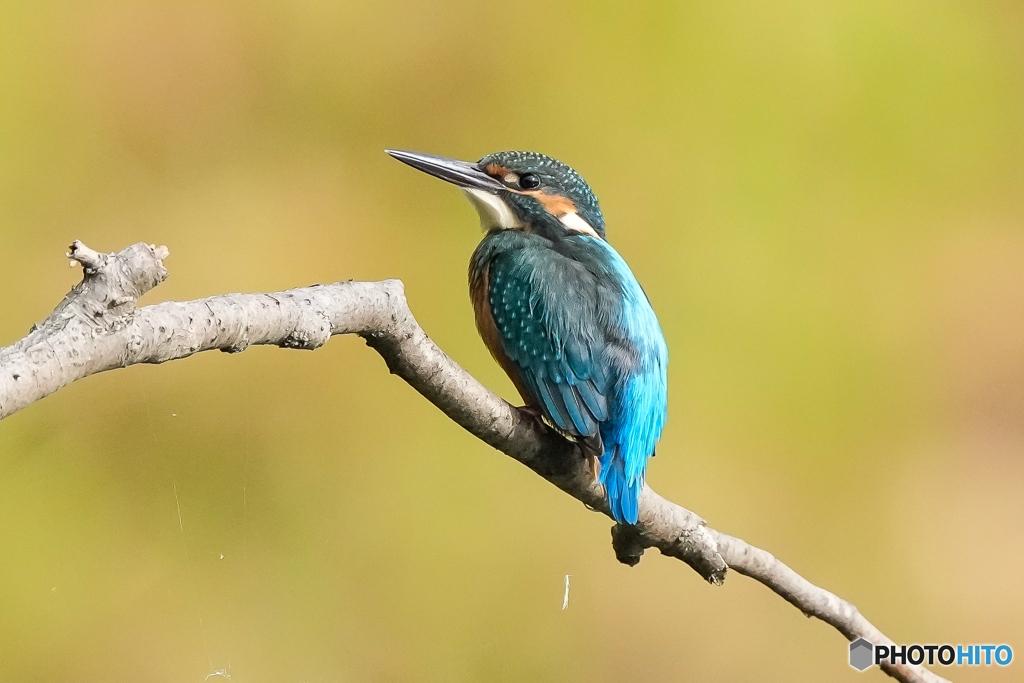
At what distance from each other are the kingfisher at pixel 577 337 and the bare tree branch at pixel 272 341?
0.04m

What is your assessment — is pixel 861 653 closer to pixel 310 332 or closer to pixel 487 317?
pixel 487 317

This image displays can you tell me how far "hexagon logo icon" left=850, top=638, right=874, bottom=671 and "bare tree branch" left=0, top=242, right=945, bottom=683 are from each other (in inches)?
11.4

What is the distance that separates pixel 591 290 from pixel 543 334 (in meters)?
0.08

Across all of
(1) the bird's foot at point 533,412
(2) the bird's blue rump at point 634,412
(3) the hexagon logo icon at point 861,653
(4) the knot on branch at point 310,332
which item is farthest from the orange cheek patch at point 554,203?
(3) the hexagon logo icon at point 861,653

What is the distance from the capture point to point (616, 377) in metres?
0.99

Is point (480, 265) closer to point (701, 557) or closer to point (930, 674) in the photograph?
point (701, 557)

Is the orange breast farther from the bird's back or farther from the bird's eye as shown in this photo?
the bird's eye

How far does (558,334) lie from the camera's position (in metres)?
0.98

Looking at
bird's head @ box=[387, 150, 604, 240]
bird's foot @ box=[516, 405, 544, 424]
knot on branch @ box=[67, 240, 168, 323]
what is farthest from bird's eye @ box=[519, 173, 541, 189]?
knot on branch @ box=[67, 240, 168, 323]

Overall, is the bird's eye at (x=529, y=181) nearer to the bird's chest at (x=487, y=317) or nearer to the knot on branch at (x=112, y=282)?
the bird's chest at (x=487, y=317)

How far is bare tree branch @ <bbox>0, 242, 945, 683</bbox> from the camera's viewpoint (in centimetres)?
50

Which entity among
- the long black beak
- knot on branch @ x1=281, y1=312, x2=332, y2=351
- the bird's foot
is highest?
the long black beak

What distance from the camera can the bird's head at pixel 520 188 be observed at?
114 cm

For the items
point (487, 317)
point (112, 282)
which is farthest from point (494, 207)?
point (112, 282)
